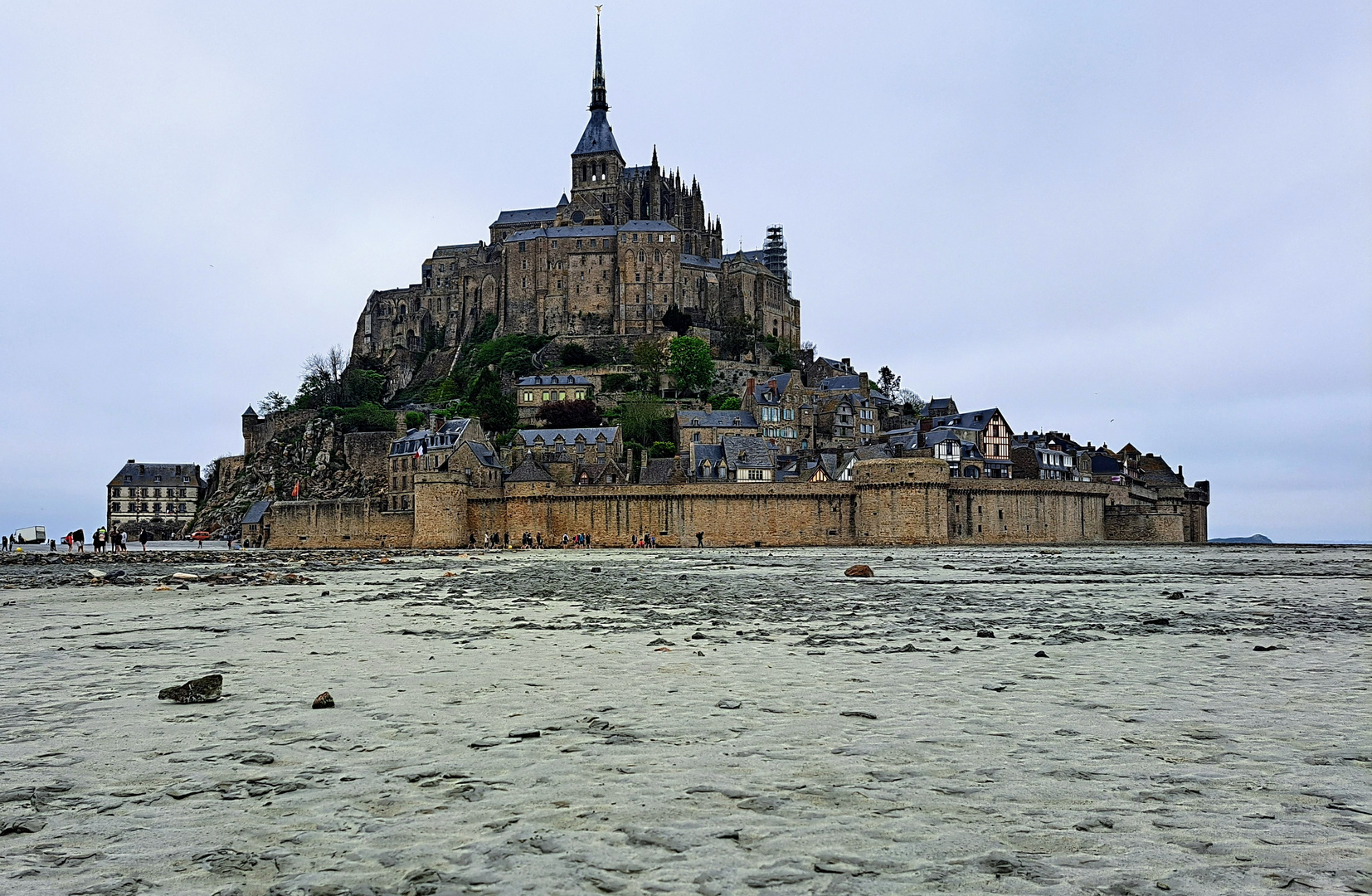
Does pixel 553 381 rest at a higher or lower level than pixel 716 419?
higher

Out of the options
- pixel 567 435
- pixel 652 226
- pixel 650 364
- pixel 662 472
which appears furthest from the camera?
pixel 652 226

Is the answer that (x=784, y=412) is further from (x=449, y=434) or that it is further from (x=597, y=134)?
(x=597, y=134)

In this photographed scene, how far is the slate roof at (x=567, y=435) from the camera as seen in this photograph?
6938cm

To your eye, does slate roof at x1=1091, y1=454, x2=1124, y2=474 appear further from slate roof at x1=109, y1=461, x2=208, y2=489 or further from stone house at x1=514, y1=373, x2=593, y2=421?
slate roof at x1=109, y1=461, x2=208, y2=489

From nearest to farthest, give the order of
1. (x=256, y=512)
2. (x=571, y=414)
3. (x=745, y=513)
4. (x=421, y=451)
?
1. (x=745, y=513)
2. (x=421, y=451)
3. (x=256, y=512)
4. (x=571, y=414)

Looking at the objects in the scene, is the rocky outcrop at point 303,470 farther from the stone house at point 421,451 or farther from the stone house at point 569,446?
the stone house at point 569,446

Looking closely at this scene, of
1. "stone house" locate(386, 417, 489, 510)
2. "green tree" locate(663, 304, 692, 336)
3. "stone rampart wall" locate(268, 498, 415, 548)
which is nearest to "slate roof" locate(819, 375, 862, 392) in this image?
"green tree" locate(663, 304, 692, 336)

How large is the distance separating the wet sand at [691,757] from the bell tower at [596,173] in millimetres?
101459

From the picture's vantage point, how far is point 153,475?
94.3 m

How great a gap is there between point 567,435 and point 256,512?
2339 centimetres

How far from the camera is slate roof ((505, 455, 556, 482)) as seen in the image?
192 ft

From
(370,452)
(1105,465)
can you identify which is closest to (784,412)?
(1105,465)

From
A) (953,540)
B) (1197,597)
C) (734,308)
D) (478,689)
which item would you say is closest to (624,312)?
(734,308)

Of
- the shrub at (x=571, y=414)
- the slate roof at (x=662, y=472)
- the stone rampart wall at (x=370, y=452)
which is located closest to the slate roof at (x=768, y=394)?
the shrub at (x=571, y=414)
